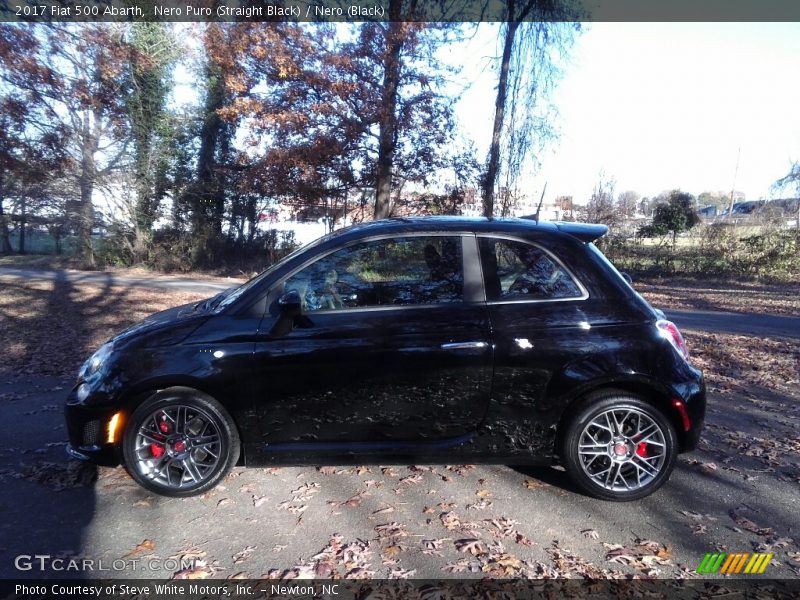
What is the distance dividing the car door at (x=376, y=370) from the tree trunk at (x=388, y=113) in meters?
12.6

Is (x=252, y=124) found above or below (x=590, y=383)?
above

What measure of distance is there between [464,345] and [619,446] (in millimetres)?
1212

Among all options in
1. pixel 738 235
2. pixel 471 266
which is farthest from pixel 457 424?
pixel 738 235

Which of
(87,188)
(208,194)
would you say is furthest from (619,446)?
(87,188)

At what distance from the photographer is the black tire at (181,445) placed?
3516 millimetres

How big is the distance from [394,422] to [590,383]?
129 centimetres

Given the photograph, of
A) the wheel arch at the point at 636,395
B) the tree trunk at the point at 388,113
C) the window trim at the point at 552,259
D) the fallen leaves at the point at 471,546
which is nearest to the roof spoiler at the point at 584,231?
the window trim at the point at 552,259

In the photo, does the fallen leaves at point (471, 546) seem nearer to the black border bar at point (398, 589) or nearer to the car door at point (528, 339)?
the black border bar at point (398, 589)

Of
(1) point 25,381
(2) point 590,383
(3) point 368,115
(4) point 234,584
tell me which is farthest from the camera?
(3) point 368,115

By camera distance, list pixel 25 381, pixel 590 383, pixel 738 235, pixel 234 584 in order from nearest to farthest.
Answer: pixel 234 584 → pixel 590 383 → pixel 25 381 → pixel 738 235

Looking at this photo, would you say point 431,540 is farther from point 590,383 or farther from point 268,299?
point 268,299

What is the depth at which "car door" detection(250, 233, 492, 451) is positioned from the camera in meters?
3.51

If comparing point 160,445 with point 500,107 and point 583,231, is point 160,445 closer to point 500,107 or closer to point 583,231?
point 583,231

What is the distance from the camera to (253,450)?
3.57 meters
